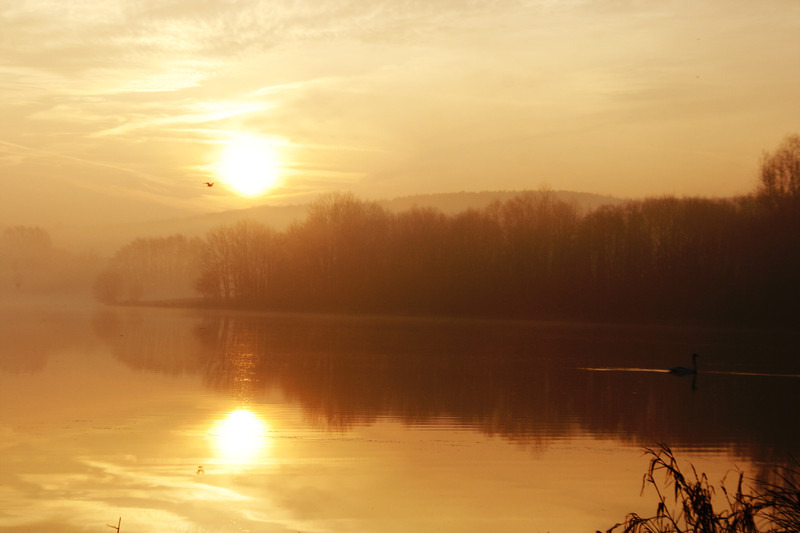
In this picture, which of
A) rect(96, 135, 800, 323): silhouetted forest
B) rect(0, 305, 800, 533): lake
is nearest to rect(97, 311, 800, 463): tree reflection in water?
rect(0, 305, 800, 533): lake

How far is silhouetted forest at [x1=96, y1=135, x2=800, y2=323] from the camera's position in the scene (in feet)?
220

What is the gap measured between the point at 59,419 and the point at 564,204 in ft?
244

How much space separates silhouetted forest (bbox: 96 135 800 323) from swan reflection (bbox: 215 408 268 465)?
2089 inches

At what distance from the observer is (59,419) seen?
1833cm

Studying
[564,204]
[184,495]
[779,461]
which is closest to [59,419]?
[184,495]

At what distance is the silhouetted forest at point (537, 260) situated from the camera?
6712 cm

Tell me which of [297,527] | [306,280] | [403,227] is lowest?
[297,527]

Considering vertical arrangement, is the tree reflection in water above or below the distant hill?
below

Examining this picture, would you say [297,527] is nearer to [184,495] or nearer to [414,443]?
[184,495]

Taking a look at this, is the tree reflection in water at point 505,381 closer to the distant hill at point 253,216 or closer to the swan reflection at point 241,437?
the swan reflection at point 241,437

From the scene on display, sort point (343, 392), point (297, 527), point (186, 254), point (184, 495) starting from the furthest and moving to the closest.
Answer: point (186, 254) → point (343, 392) → point (184, 495) → point (297, 527)

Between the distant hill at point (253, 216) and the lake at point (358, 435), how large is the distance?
13436 centimetres

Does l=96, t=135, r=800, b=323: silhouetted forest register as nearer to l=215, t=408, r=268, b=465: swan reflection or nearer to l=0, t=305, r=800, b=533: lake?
l=0, t=305, r=800, b=533: lake

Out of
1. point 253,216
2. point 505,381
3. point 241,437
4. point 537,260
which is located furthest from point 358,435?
point 253,216
